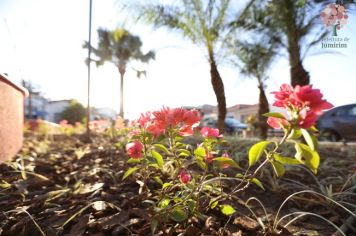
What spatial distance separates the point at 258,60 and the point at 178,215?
28.5 feet

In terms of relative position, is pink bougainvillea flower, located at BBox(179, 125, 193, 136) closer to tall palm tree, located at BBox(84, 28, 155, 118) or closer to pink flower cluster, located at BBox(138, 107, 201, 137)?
pink flower cluster, located at BBox(138, 107, 201, 137)

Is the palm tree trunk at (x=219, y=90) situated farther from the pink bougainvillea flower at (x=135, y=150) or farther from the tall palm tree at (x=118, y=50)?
the tall palm tree at (x=118, y=50)

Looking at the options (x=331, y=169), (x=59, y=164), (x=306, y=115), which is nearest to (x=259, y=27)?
(x=331, y=169)

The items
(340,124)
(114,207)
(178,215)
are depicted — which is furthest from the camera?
(340,124)

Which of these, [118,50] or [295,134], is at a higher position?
[118,50]

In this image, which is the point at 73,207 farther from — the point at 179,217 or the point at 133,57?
the point at 133,57

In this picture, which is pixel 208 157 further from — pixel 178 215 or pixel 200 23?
pixel 200 23

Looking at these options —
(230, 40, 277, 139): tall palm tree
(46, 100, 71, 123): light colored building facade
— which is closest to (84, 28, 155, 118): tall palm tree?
(230, 40, 277, 139): tall palm tree

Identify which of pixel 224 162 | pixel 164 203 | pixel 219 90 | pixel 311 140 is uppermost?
pixel 219 90

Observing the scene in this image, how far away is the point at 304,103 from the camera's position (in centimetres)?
107

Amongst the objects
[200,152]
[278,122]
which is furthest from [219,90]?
[278,122]

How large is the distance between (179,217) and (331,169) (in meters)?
2.36

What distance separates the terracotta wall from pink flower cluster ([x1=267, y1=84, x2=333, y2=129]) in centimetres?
252

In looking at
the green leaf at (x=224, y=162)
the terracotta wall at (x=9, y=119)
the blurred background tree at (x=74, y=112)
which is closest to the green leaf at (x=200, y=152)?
the green leaf at (x=224, y=162)
